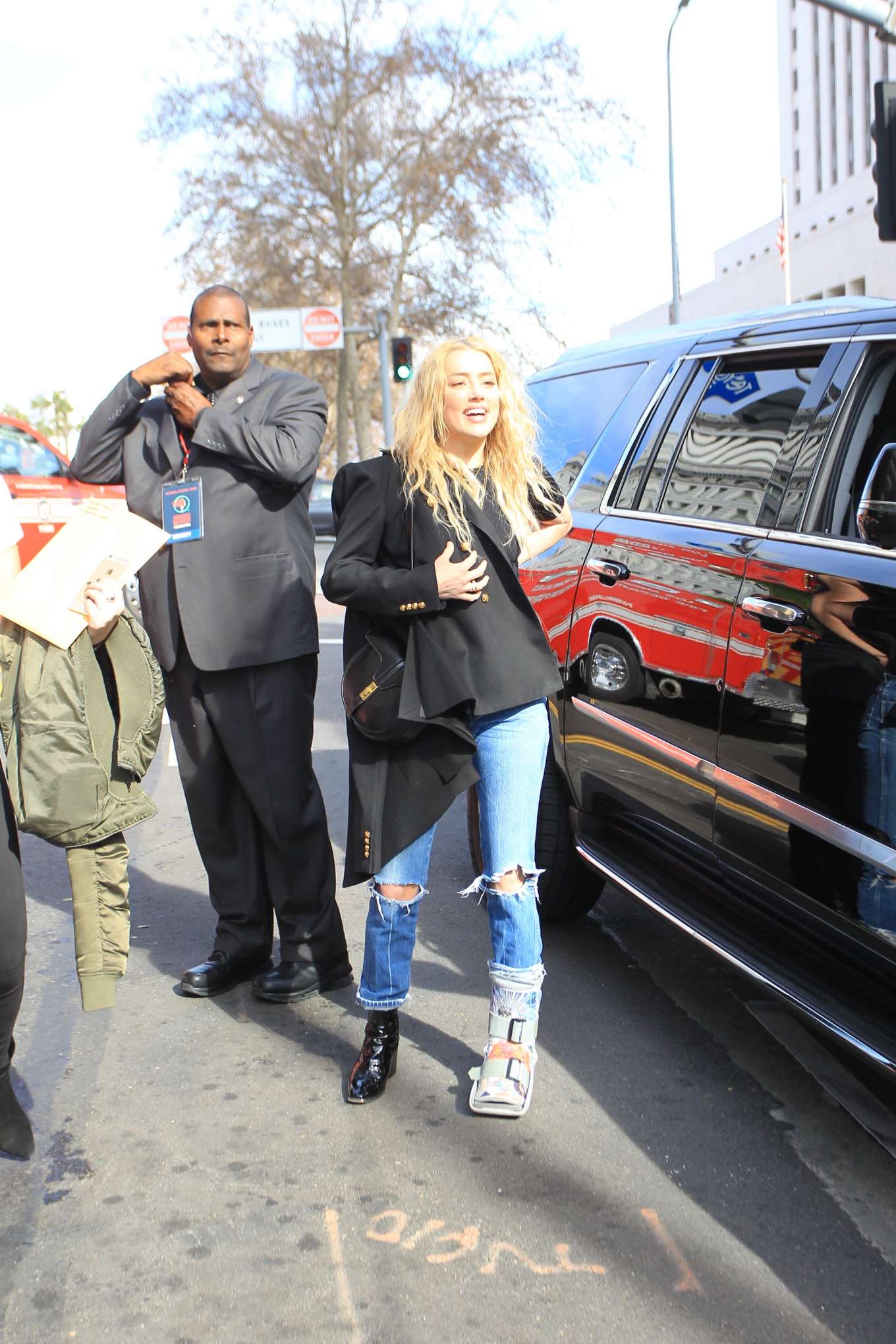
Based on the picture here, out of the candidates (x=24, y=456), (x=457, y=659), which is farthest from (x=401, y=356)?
(x=457, y=659)

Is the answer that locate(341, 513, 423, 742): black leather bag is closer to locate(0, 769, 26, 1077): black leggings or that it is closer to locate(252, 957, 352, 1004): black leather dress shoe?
locate(0, 769, 26, 1077): black leggings

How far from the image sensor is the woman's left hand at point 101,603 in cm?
302

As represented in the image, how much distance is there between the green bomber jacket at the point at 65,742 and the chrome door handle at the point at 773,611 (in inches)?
59.0

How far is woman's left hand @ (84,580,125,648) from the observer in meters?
3.02

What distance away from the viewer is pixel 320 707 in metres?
8.95

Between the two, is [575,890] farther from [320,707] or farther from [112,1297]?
[320,707]

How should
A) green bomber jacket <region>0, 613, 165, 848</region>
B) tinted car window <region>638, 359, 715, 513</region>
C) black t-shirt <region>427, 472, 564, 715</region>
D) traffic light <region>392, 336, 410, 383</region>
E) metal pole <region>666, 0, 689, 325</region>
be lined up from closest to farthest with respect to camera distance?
green bomber jacket <region>0, 613, 165, 848</region> < black t-shirt <region>427, 472, 564, 715</region> < tinted car window <region>638, 359, 715, 513</region> < traffic light <region>392, 336, 410, 383</region> < metal pole <region>666, 0, 689, 325</region>

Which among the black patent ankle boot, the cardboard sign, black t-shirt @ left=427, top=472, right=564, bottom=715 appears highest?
the cardboard sign

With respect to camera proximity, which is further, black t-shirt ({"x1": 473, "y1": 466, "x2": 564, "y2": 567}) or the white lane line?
black t-shirt ({"x1": 473, "y1": 466, "x2": 564, "y2": 567})

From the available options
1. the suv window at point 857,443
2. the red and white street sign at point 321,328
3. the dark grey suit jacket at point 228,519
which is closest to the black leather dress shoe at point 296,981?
the dark grey suit jacket at point 228,519

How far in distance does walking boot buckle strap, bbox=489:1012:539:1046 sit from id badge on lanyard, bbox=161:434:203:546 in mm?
1549

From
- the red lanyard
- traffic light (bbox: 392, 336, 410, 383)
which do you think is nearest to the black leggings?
the red lanyard

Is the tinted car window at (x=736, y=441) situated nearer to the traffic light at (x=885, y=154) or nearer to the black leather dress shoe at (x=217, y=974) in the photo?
the black leather dress shoe at (x=217, y=974)

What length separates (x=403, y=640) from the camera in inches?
123
